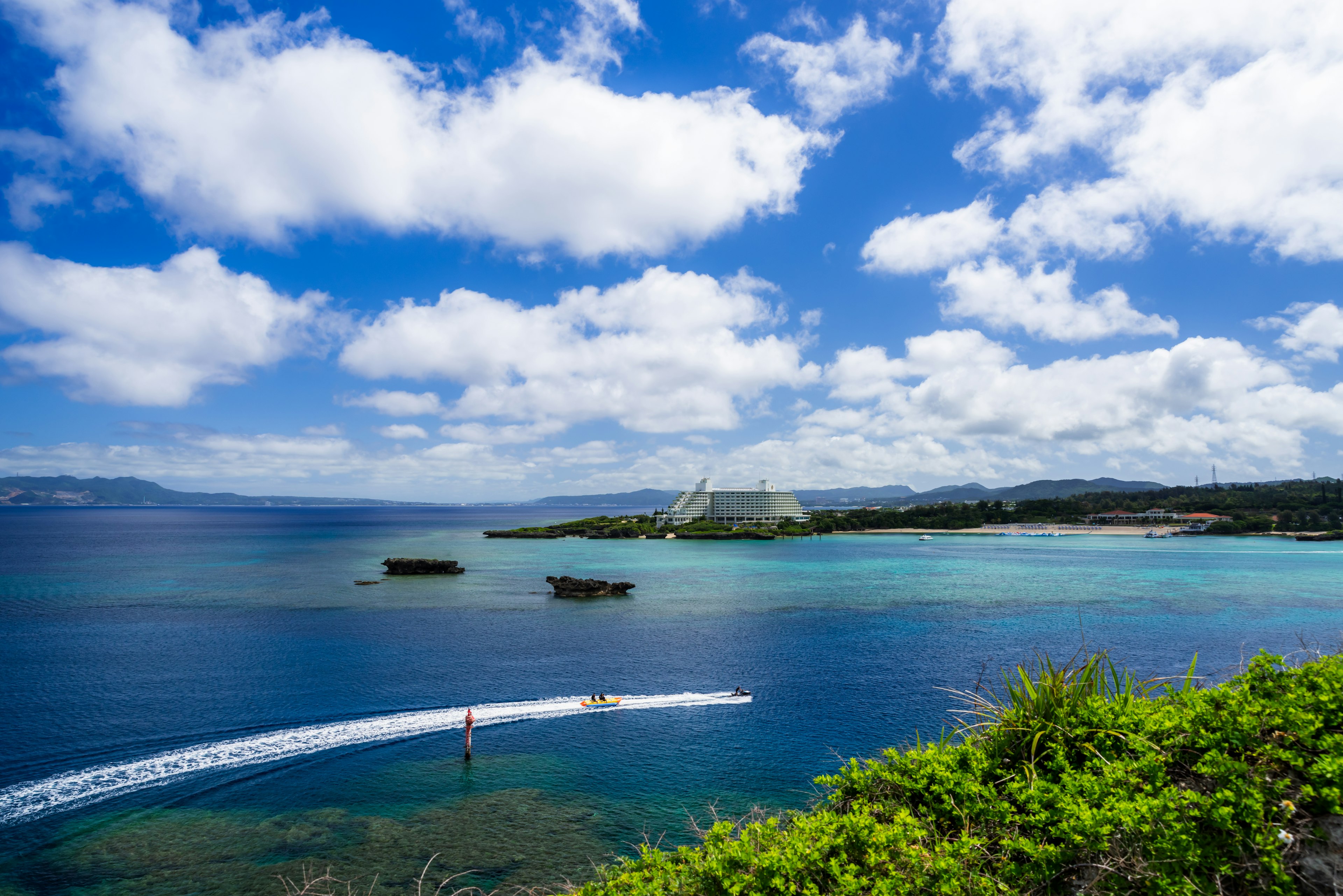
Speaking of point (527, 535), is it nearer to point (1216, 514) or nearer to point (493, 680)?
point (493, 680)

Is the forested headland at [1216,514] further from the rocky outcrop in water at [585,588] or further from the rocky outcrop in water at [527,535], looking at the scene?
the rocky outcrop in water at [585,588]

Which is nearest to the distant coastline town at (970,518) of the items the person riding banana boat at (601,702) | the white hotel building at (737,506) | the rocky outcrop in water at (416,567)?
the white hotel building at (737,506)

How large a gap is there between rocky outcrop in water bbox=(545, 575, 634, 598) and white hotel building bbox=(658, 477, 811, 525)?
119m

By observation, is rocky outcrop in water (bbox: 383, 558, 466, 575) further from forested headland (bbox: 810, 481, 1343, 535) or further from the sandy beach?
the sandy beach

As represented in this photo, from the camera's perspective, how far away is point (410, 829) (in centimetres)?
1784

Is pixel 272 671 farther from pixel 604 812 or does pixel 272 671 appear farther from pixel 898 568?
pixel 898 568

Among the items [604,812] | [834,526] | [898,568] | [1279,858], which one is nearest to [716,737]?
[604,812]

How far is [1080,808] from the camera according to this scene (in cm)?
603

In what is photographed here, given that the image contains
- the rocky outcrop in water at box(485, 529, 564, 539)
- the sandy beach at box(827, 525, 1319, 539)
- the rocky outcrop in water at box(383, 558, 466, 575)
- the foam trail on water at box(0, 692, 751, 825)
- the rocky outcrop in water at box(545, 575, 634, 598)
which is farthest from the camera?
the sandy beach at box(827, 525, 1319, 539)

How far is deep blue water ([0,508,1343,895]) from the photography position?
1748cm

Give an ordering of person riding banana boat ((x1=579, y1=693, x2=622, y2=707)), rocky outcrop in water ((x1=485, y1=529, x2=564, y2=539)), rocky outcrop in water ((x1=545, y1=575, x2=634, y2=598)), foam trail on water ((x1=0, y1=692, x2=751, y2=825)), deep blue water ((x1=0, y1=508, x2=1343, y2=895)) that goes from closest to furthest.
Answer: deep blue water ((x1=0, y1=508, x2=1343, y2=895)) < foam trail on water ((x1=0, y1=692, x2=751, y2=825)) < person riding banana boat ((x1=579, y1=693, x2=622, y2=707)) < rocky outcrop in water ((x1=545, y1=575, x2=634, y2=598)) < rocky outcrop in water ((x1=485, y1=529, x2=564, y2=539))

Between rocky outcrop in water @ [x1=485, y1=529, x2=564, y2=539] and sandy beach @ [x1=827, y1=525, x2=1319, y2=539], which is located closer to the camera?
rocky outcrop in water @ [x1=485, y1=529, x2=564, y2=539]

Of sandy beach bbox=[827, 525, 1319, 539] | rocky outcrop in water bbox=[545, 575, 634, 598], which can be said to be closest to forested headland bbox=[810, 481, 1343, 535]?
sandy beach bbox=[827, 525, 1319, 539]

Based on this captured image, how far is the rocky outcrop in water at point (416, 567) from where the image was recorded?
2933 inches
